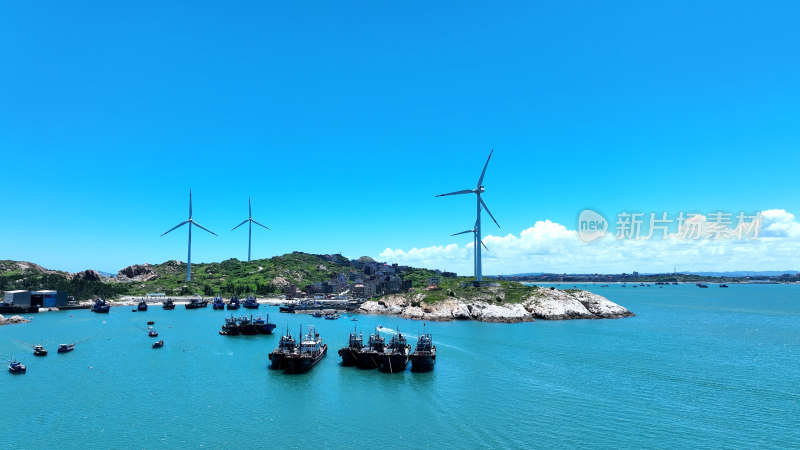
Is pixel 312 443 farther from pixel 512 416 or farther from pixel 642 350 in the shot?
pixel 642 350

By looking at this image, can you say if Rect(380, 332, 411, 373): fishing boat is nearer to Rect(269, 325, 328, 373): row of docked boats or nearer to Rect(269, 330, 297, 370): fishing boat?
Rect(269, 325, 328, 373): row of docked boats

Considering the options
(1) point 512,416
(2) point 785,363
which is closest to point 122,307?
(1) point 512,416

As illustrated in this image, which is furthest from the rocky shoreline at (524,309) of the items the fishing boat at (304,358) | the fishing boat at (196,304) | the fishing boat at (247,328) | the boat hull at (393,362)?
Result: the fishing boat at (196,304)

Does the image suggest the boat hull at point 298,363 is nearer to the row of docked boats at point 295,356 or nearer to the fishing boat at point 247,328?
the row of docked boats at point 295,356

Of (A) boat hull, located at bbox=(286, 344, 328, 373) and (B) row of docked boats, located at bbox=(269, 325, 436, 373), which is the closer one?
(A) boat hull, located at bbox=(286, 344, 328, 373)

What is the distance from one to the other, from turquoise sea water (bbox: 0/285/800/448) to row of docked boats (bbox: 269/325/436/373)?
6.43 ft

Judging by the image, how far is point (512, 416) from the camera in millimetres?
49812

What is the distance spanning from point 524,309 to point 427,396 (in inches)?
3627

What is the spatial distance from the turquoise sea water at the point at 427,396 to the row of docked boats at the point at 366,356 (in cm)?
196

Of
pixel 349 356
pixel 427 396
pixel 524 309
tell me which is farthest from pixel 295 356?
pixel 524 309

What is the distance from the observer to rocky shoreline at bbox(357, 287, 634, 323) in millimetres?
140375

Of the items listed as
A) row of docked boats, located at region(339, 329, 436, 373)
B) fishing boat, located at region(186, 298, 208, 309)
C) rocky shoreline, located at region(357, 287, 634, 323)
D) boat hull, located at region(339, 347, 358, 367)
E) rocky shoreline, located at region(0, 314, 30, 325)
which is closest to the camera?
row of docked boats, located at region(339, 329, 436, 373)

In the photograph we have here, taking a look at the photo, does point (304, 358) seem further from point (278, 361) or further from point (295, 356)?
point (278, 361)

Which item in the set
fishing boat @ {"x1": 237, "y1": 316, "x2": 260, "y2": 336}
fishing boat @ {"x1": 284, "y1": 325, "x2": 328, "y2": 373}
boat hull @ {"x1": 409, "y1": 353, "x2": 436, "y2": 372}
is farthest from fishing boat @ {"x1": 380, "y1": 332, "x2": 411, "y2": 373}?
fishing boat @ {"x1": 237, "y1": 316, "x2": 260, "y2": 336}
